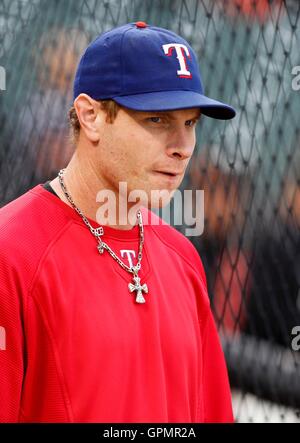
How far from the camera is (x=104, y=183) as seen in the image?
4.42ft

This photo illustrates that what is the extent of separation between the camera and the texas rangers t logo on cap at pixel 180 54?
1.35 m

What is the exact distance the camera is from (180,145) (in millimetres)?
1320

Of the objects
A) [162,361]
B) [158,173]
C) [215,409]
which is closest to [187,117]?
[158,173]

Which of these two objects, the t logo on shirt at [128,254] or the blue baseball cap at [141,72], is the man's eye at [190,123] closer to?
the blue baseball cap at [141,72]

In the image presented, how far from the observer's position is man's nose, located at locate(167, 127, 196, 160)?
132 centimetres

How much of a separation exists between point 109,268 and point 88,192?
0.13m

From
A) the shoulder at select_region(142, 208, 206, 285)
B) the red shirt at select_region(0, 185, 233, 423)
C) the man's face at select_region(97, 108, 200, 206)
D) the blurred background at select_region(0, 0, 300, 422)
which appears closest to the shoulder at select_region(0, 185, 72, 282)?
the red shirt at select_region(0, 185, 233, 423)

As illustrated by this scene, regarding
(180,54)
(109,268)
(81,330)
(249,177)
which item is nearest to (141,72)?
(180,54)

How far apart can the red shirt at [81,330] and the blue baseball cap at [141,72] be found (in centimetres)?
19

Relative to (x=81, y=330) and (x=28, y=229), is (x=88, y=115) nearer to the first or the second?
(x=28, y=229)

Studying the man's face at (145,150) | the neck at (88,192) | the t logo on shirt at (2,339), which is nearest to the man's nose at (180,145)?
the man's face at (145,150)

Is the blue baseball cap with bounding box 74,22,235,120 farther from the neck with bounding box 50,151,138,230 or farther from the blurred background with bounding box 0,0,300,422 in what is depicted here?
the blurred background with bounding box 0,0,300,422

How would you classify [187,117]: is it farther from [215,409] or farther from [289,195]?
[289,195]

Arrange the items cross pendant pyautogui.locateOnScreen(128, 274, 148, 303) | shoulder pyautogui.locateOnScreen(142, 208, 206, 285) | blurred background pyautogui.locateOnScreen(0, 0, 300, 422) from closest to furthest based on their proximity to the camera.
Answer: cross pendant pyautogui.locateOnScreen(128, 274, 148, 303) → shoulder pyautogui.locateOnScreen(142, 208, 206, 285) → blurred background pyautogui.locateOnScreen(0, 0, 300, 422)
